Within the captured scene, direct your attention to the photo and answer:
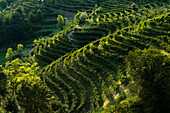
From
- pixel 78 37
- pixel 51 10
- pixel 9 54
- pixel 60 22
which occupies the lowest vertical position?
pixel 9 54

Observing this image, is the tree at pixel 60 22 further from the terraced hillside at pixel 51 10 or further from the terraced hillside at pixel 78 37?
the terraced hillside at pixel 78 37

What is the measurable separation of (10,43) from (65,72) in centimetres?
6364

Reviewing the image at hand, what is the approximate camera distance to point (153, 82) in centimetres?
2264

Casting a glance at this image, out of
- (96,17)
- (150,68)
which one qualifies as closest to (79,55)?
(150,68)

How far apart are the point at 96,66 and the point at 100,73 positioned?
2086 millimetres

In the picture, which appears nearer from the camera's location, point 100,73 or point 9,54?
point 100,73

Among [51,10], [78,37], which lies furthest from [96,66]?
[51,10]

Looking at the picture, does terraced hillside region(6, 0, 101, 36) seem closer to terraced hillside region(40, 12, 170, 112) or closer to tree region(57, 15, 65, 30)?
tree region(57, 15, 65, 30)

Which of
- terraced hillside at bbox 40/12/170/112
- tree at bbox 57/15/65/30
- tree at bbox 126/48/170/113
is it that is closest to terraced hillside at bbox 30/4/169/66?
terraced hillside at bbox 40/12/170/112

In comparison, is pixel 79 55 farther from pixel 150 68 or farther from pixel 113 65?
pixel 150 68

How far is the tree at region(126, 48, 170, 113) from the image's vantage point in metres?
22.2

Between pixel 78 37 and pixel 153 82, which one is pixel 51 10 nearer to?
pixel 78 37

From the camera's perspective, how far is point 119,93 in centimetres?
3256

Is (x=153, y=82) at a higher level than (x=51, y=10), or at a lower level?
lower
